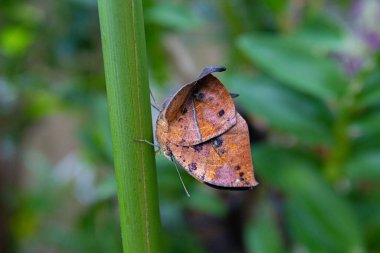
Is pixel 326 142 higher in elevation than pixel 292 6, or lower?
lower

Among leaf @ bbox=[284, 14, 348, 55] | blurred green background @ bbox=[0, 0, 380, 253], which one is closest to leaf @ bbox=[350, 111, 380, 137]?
blurred green background @ bbox=[0, 0, 380, 253]

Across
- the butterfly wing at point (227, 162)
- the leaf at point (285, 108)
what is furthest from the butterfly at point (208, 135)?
the leaf at point (285, 108)

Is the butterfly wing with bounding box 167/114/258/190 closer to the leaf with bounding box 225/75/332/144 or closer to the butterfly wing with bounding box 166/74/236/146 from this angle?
the butterfly wing with bounding box 166/74/236/146

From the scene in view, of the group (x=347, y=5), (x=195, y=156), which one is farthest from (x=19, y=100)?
(x=195, y=156)

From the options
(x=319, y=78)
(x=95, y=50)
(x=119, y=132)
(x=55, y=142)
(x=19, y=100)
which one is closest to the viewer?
(x=119, y=132)

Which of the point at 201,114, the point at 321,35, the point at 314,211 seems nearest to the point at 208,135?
the point at 201,114

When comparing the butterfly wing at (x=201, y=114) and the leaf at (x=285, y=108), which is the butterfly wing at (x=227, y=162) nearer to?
the butterfly wing at (x=201, y=114)

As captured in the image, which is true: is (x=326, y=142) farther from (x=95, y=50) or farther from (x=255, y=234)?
(x=95, y=50)
